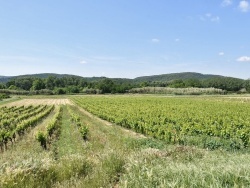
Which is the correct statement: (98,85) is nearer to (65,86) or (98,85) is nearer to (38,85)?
(65,86)

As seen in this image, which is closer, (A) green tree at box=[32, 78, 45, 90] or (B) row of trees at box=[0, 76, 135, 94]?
(B) row of trees at box=[0, 76, 135, 94]

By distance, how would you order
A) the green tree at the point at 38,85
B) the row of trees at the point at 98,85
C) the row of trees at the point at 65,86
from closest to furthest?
the row of trees at the point at 98,85
the row of trees at the point at 65,86
the green tree at the point at 38,85

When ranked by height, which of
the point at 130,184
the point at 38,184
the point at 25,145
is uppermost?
the point at 130,184

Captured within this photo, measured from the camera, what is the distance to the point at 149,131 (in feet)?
70.2

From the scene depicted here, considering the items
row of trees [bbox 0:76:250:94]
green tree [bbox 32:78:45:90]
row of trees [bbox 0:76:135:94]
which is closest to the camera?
row of trees [bbox 0:76:250:94]

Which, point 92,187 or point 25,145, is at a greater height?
point 92,187

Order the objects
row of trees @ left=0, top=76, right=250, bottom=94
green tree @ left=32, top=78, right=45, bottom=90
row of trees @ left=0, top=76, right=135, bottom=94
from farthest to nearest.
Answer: green tree @ left=32, top=78, right=45, bottom=90, row of trees @ left=0, top=76, right=135, bottom=94, row of trees @ left=0, top=76, right=250, bottom=94

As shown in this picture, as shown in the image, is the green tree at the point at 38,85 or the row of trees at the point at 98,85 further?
the green tree at the point at 38,85

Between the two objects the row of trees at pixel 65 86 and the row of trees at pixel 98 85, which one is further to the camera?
the row of trees at pixel 65 86

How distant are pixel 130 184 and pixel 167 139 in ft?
44.0

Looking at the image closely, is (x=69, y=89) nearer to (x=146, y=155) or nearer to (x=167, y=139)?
(x=167, y=139)

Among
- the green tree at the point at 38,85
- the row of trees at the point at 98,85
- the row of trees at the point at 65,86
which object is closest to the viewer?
the row of trees at the point at 98,85

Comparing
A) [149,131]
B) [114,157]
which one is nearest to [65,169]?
[114,157]

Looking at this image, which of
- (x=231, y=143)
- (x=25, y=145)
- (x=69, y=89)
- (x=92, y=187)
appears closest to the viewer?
(x=92, y=187)
